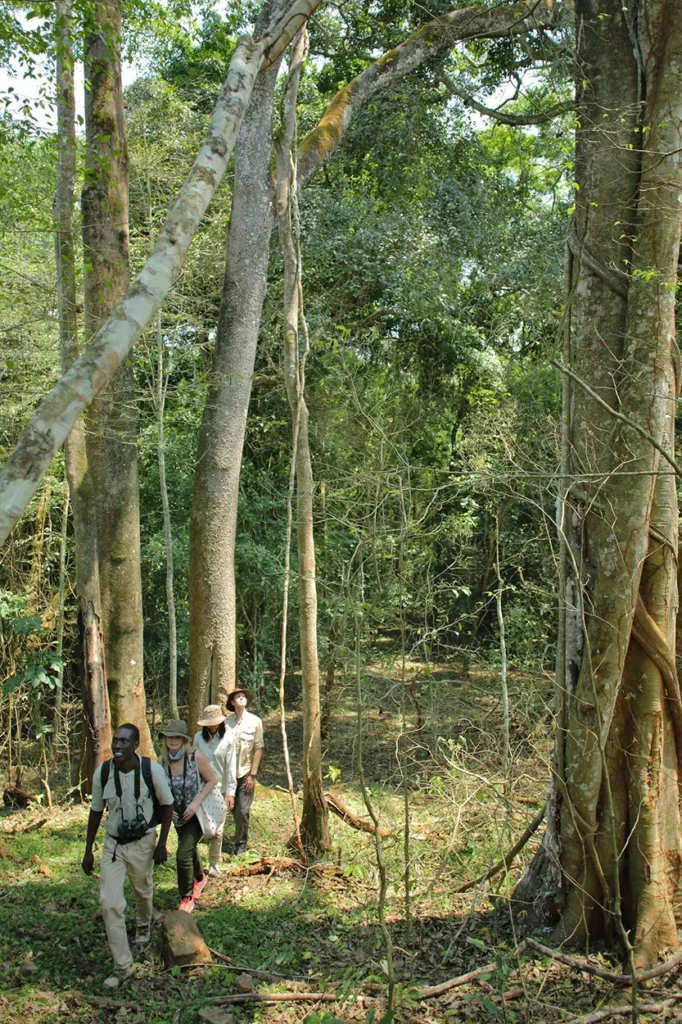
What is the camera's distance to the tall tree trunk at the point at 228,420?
29.0 feet

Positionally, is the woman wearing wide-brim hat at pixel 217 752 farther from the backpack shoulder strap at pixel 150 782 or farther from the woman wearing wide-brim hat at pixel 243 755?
the backpack shoulder strap at pixel 150 782

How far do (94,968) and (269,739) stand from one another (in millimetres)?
7181

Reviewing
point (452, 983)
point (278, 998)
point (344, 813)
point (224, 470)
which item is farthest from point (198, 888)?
point (224, 470)

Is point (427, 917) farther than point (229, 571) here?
No

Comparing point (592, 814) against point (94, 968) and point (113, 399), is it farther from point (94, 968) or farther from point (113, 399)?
point (113, 399)

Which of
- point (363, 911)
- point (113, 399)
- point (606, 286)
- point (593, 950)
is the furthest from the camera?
point (113, 399)

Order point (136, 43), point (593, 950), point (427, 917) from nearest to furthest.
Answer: point (593, 950) → point (427, 917) → point (136, 43)

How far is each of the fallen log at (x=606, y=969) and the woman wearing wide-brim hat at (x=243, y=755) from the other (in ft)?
10.6

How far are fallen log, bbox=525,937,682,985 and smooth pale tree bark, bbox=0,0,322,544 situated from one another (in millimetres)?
3924

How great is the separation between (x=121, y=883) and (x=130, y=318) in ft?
11.6

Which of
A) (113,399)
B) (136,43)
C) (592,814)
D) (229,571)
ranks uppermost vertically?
(136,43)

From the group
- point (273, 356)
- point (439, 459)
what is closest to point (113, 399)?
point (273, 356)

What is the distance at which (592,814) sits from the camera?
5.26 m

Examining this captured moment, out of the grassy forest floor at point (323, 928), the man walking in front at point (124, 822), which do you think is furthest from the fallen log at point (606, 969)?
the man walking in front at point (124, 822)
